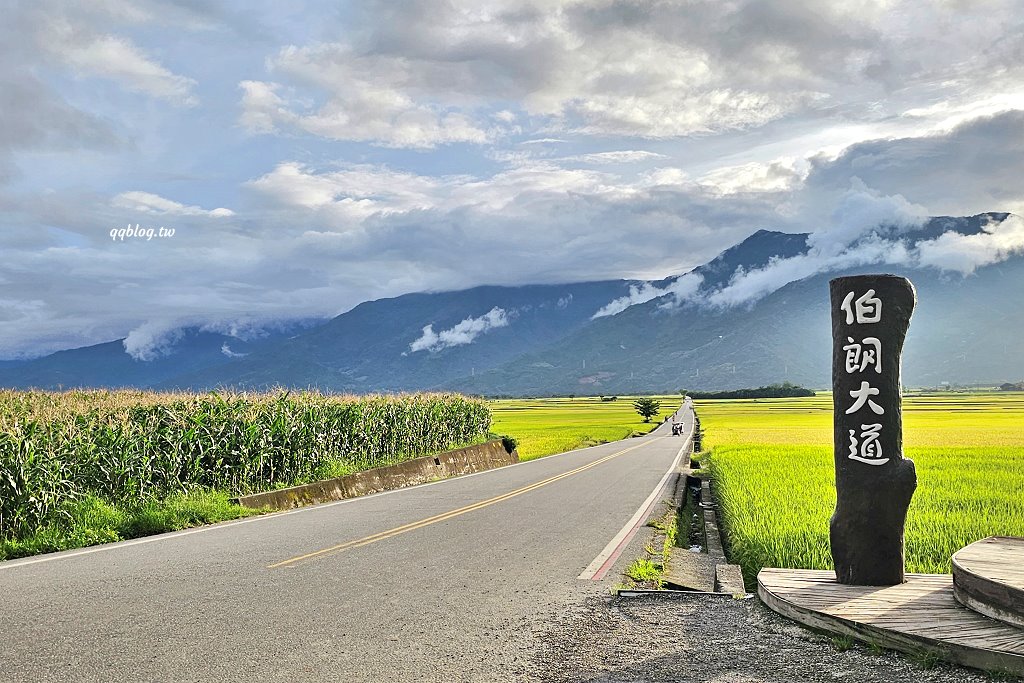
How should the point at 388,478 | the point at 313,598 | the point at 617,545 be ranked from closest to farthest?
the point at 313,598 < the point at 617,545 < the point at 388,478

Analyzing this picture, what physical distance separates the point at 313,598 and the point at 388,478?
42.5ft

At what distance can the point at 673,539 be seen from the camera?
1365 centimetres

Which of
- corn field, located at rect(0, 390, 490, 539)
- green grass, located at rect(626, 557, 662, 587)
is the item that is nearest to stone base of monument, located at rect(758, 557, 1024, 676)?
green grass, located at rect(626, 557, 662, 587)

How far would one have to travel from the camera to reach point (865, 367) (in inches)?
319

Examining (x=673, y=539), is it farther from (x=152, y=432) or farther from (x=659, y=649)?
(x=152, y=432)

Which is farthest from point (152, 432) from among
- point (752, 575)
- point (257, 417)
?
point (752, 575)

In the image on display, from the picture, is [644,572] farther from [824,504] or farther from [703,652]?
[824,504]

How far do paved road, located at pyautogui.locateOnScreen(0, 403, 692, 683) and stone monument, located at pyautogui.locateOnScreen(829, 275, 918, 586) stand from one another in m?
2.65

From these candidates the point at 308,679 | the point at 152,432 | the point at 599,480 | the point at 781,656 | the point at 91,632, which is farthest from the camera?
the point at 599,480

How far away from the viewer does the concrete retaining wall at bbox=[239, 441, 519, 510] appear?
54.4ft

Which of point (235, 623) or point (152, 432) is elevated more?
point (152, 432)

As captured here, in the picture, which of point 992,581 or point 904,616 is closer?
point 992,581

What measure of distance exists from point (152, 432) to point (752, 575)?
418 inches

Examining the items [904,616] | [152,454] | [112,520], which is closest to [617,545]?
[904,616]
